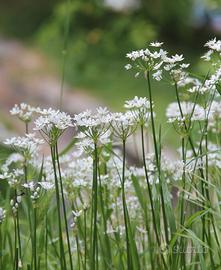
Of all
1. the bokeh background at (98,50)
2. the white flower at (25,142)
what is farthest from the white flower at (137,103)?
the bokeh background at (98,50)

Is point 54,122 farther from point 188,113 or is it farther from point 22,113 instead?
point 188,113

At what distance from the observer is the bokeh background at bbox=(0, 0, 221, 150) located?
6312mm

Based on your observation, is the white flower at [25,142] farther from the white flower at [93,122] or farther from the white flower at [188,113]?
the white flower at [188,113]

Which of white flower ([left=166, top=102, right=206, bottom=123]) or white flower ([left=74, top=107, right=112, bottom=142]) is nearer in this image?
white flower ([left=74, top=107, right=112, bottom=142])

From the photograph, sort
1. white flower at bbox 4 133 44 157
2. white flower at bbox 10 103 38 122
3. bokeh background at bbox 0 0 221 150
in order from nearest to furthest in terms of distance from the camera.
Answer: white flower at bbox 4 133 44 157 → white flower at bbox 10 103 38 122 → bokeh background at bbox 0 0 221 150

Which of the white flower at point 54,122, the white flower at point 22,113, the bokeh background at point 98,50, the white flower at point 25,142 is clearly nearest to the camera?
the white flower at point 54,122

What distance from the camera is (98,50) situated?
21.9 feet

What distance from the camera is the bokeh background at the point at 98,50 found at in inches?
249

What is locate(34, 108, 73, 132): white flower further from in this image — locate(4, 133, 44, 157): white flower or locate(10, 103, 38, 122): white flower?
locate(10, 103, 38, 122): white flower

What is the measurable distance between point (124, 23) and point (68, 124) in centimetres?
552

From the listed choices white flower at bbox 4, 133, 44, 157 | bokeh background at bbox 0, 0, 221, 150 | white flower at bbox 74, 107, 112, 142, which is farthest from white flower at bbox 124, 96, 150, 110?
bokeh background at bbox 0, 0, 221, 150

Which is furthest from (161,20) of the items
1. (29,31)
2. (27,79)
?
(29,31)

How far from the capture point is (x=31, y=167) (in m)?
1.33

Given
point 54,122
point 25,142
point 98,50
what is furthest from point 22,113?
point 98,50
